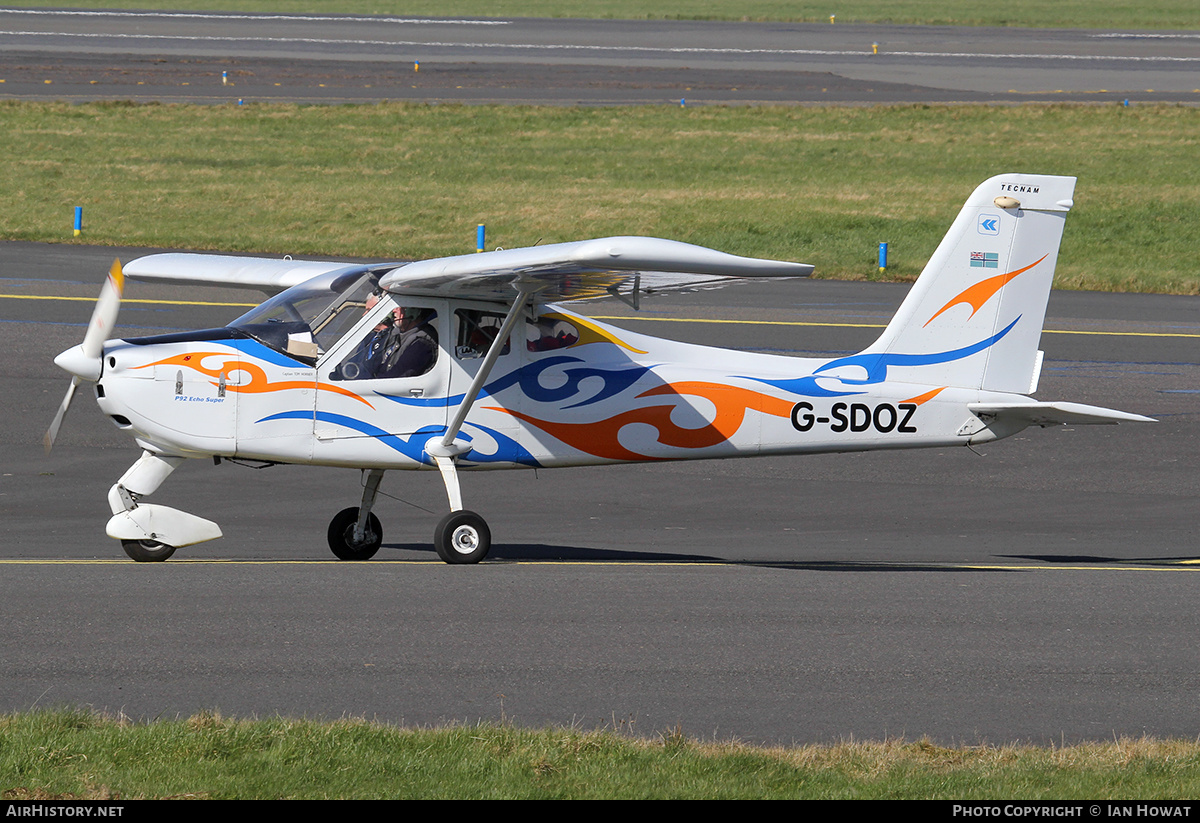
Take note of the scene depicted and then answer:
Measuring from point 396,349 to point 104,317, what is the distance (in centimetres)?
220

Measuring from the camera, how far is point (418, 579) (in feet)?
38.3

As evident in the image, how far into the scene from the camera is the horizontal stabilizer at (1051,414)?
40.2 feet

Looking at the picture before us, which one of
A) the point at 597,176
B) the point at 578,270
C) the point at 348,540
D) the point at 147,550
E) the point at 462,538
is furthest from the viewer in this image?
the point at 597,176

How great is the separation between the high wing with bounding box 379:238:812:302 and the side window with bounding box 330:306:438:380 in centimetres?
24

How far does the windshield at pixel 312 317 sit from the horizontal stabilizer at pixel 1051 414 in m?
5.09

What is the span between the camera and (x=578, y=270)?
1108 cm

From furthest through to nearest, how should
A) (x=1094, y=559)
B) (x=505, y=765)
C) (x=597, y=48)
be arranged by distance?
(x=597, y=48), (x=1094, y=559), (x=505, y=765)

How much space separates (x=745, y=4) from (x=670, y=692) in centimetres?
8571

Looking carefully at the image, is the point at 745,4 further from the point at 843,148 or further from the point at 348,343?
the point at 348,343

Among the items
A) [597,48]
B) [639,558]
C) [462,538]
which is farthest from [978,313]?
[597,48]

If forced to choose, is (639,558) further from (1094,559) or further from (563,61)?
Answer: (563,61)

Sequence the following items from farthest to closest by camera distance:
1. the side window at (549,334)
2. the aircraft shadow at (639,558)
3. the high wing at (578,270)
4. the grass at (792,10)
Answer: the grass at (792,10)
the aircraft shadow at (639,558)
the side window at (549,334)
the high wing at (578,270)

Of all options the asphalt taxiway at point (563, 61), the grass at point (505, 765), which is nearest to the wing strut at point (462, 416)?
the grass at point (505, 765)

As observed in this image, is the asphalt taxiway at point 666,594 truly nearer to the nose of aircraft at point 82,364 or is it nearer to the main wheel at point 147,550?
the main wheel at point 147,550
